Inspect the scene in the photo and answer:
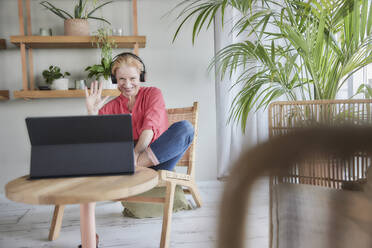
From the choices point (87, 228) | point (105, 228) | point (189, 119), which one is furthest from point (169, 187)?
point (189, 119)

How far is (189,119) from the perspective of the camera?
6.82 ft

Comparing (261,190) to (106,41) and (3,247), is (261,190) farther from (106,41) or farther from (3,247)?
(106,41)

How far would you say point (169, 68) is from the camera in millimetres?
2736

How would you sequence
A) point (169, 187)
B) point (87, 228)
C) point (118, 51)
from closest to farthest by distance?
point (87, 228) → point (169, 187) → point (118, 51)

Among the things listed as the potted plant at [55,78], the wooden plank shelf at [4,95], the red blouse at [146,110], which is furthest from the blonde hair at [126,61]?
the wooden plank shelf at [4,95]

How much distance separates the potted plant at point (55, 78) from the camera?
94.7 inches

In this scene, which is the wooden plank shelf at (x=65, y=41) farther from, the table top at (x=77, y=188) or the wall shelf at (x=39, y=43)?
the table top at (x=77, y=188)

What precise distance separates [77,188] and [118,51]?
1.90 m

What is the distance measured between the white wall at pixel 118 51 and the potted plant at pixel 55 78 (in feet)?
0.48

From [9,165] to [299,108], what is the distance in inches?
92.0

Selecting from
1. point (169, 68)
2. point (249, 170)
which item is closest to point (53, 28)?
point (169, 68)

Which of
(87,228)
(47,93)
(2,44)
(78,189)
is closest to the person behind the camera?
(78,189)

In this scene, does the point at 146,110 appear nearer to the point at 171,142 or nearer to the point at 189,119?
the point at 171,142

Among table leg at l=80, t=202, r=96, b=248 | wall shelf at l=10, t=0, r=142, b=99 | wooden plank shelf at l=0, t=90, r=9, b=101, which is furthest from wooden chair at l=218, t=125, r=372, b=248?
wooden plank shelf at l=0, t=90, r=9, b=101
